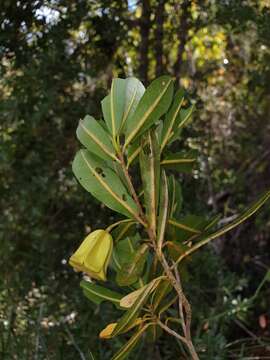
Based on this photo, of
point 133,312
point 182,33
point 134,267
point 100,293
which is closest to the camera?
point 133,312

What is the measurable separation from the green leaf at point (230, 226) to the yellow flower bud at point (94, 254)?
0.16 meters

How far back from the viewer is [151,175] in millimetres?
1161

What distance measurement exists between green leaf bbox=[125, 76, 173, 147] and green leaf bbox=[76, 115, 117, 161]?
0.11 ft

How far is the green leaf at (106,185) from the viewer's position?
47.1 inches

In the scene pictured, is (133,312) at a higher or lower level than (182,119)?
lower

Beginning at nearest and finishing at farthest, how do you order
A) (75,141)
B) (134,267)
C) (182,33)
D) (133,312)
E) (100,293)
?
(133,312) → (134,267) → (100,293) → (75,141) → (182,33)

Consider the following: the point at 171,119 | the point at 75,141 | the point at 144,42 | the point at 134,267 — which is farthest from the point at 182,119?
the point at 144,42

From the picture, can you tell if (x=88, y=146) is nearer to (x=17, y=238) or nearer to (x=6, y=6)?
(x=6, y=6)

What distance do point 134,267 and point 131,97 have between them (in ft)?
1.03

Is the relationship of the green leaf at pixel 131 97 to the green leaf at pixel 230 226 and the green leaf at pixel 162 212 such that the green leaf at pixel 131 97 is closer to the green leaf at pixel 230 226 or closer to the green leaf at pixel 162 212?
the green leaf at pixel 162 212

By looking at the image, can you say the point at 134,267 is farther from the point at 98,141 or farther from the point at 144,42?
the point at 144,42

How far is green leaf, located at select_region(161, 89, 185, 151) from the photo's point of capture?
1238mm

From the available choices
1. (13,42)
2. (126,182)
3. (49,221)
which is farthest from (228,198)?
(126,182)

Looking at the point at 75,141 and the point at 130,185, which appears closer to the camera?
the point at 130,185
